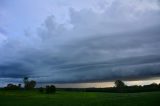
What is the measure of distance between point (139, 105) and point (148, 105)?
2309 millimetres

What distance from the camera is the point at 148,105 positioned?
79.4m

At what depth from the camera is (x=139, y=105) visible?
262ft
